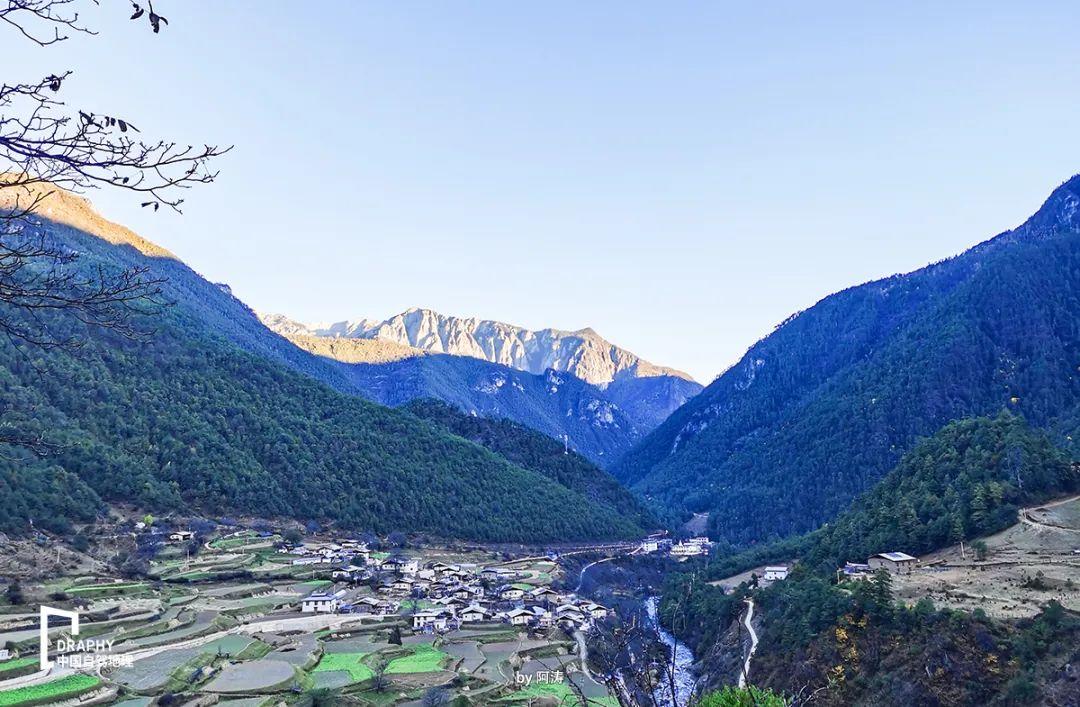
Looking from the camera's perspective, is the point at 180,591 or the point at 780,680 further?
the point at 180,591

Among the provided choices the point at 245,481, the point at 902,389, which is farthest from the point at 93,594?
the point at 902,389

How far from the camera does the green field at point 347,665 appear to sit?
3272 centimetres

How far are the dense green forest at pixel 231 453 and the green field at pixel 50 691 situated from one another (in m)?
26.9

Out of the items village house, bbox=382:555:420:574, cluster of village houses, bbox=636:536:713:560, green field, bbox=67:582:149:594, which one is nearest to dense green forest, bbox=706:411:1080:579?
village house, bbox=382:555:420:574

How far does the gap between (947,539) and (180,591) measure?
50.3 metres

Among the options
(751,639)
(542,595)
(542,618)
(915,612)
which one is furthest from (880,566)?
(542,595)

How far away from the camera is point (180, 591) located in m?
46.0

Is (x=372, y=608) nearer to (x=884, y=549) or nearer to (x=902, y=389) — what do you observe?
(x=884, y=549)

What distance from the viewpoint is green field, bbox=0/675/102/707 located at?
25.1m

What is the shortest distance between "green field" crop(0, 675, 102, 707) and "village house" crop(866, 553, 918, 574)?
133ft

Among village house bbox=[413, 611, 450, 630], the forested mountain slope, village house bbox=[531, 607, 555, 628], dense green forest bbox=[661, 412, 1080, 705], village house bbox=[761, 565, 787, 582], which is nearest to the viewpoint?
dense green forest bbox=[661, 412, 1080, 705]

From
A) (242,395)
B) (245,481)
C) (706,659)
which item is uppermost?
(242,395)

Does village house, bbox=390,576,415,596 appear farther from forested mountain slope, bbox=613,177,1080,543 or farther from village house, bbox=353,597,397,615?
forested mountain slope, bbox=613,177,1080,543

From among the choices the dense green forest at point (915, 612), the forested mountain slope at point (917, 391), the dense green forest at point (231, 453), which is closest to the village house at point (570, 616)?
the dense green forest at point (915, 612)
